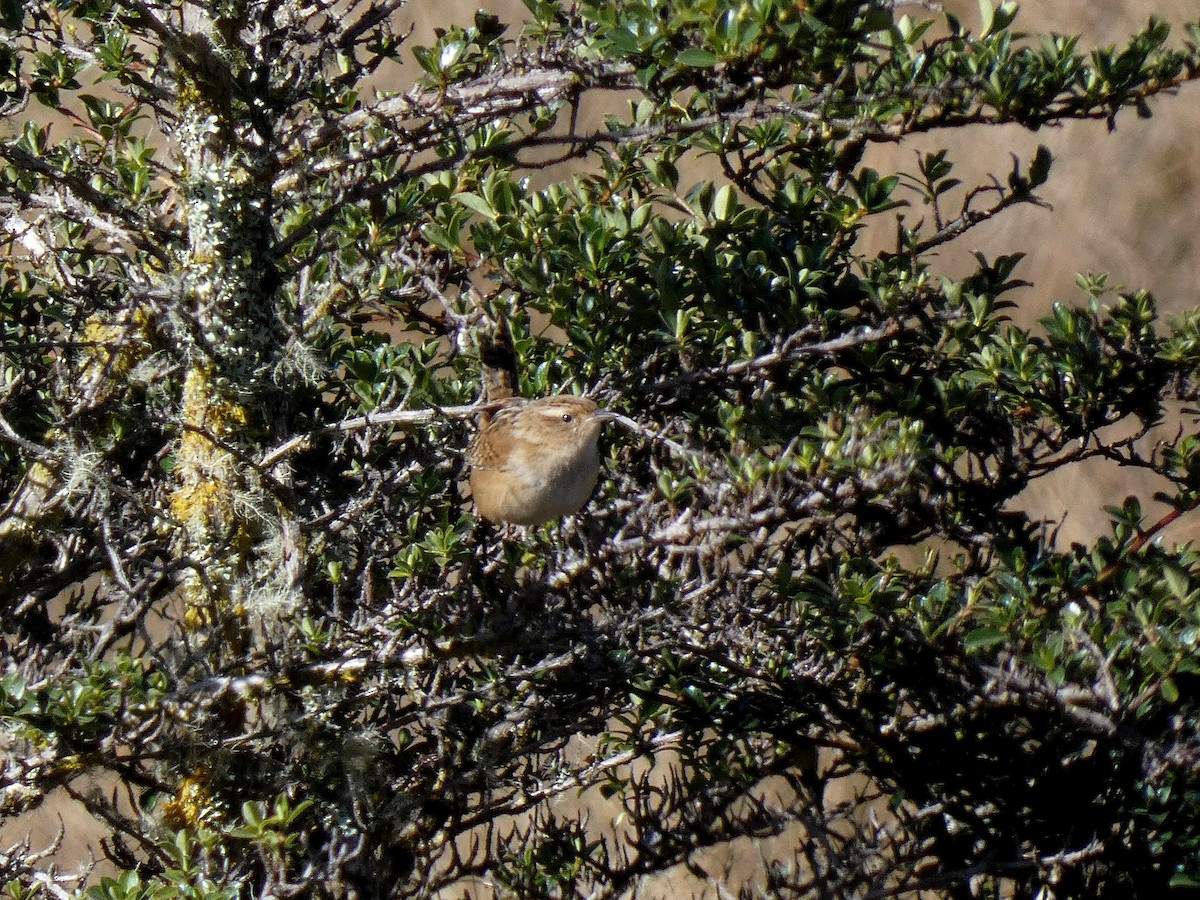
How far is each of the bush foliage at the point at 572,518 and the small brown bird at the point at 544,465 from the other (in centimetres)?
6

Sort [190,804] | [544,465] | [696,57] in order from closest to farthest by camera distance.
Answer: [696,57], [190,804], [544,465]

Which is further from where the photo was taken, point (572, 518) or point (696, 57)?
point (572, 518)

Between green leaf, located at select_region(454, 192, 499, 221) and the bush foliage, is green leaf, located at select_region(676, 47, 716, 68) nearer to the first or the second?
the bush foliage

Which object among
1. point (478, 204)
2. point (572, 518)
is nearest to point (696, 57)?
point (478, 204)

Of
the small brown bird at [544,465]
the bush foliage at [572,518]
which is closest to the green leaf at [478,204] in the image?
the bush foliage at [572,518]

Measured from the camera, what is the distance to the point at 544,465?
266 centimetres

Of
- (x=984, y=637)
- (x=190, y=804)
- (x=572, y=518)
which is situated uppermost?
(x=572, y=518)

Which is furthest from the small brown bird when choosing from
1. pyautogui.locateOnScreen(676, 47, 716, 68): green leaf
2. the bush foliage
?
pyautogui.locateOnScreen(676, 47, 716, 68): green leaf

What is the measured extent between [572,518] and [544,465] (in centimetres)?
14

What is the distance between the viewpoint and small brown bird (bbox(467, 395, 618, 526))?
2.69m

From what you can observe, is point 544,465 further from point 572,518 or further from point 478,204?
point 478,204

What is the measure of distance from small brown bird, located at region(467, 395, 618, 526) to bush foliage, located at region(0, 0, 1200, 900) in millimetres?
64

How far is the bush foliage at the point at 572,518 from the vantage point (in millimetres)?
2207

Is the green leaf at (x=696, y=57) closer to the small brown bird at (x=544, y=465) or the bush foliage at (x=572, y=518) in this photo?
the bush foliage at (x=572, y=518)
